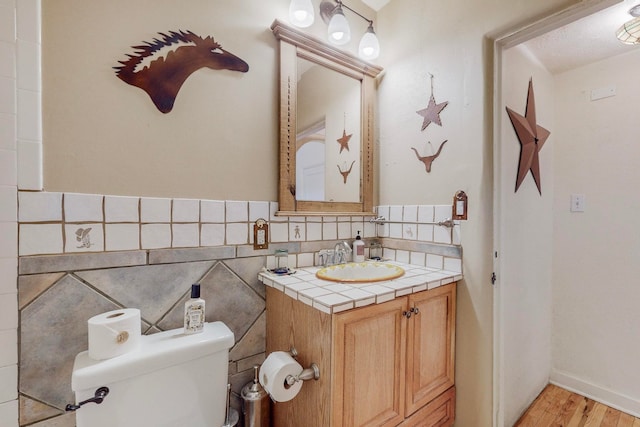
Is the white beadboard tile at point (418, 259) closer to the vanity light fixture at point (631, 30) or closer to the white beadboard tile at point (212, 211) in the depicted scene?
the white beadboard tile at point (212, 211)

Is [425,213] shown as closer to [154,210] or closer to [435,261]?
[435,261]

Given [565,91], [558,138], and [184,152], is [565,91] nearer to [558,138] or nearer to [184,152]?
[558,138]

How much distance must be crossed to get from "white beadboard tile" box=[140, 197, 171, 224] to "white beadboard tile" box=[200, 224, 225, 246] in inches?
5.5

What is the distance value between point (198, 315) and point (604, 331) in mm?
2389

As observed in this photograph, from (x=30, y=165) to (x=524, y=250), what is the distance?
2271mm

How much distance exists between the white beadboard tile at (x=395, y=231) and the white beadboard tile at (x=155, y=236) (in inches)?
47.4

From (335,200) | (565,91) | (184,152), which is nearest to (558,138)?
(565,91)

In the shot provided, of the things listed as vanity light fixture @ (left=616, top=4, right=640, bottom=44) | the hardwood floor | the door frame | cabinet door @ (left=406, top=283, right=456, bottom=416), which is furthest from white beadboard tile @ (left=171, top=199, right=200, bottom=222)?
vanity light fixture @ (left=616, top=4, right=640, bottom=44)

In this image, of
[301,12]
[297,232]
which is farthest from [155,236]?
[301,12]

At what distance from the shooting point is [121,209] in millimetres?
964

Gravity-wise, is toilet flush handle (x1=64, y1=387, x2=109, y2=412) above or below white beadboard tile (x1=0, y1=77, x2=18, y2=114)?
below

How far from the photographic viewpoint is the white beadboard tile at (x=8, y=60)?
2.60 ft

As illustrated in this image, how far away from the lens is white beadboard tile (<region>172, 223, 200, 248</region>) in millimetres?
1065

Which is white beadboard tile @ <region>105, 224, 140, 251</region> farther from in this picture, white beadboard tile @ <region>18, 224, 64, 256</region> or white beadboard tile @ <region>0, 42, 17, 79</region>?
white beadboard tile @ <region>0, 42, 17, 79</region>
